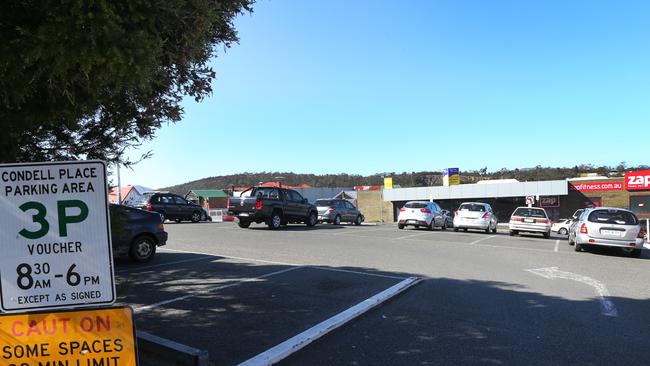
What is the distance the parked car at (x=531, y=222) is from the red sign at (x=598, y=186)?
28.9m

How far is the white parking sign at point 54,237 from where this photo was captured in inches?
111

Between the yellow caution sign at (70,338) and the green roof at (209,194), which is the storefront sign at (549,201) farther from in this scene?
the yellow caution sign at (70,338)

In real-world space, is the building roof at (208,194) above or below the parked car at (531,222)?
above

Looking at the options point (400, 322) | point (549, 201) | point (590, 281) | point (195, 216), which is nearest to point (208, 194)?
point (549, 201)

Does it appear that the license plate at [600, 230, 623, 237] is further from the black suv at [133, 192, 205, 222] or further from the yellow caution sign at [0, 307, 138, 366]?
the black suv at [133, 192, 205, 222]

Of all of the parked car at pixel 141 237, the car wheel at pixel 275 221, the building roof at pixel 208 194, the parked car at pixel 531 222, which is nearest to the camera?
the parked car at pixel 141 237

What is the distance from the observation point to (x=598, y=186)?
160 feet

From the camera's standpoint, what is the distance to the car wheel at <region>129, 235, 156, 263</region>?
11.6 metres

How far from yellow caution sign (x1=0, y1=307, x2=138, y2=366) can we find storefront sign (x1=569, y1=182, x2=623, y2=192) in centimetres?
5354

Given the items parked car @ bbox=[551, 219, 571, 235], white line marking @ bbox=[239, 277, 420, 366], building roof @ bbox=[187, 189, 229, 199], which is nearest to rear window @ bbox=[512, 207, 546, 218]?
parked car @ bbox=[551, 219, 571, 235]

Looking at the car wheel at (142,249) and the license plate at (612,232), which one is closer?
the car wheel at (142,249)

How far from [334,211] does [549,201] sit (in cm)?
3086

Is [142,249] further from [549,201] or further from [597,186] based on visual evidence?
[597,186]

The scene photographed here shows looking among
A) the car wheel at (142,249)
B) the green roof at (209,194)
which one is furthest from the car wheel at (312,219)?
the green roof at (209,194)
